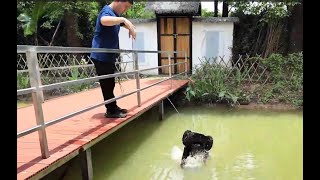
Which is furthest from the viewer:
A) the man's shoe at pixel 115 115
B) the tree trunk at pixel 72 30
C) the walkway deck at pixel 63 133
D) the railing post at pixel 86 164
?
the tree trunk at pixel 72 30

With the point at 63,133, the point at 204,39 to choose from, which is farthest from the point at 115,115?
the point at 204,39

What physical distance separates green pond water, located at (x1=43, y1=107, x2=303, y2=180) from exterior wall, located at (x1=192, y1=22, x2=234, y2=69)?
4.60 metres

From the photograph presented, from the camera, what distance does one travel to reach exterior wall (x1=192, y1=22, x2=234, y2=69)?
10.6m

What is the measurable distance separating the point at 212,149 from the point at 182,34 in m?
7.26

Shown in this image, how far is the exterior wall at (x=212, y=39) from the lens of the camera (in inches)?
419

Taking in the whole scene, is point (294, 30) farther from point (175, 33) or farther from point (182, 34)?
point (175, 33)

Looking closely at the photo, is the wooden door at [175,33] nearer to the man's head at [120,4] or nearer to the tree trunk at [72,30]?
the tree trunk at [72,30]

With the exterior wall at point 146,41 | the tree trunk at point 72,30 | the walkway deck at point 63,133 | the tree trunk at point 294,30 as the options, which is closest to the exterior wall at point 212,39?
the exterior wall at point 146,41

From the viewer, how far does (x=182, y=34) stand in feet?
36.1

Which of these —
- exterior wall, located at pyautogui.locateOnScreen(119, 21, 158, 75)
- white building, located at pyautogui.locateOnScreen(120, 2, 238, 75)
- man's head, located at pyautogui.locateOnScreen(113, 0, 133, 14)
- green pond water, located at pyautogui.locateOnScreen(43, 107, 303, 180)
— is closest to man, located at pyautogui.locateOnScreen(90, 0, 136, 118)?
man's head, located at pyautogui.locateOnScreen(113, 0, 133, 14)

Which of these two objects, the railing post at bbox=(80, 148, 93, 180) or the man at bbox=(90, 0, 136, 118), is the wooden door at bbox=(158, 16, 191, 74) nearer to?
the man at bbox=(90, 0, 136, 118)

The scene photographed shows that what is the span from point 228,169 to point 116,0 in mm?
2236
